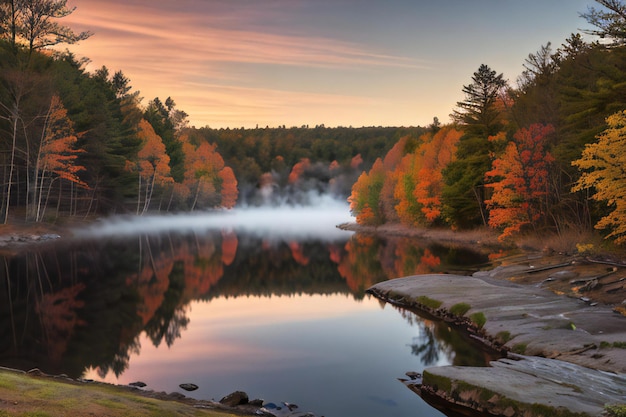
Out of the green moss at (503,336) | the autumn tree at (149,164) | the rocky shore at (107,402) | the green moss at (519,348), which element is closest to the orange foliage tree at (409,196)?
the autumn tree at (149,164)

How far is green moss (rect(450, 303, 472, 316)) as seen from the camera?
26.2 m

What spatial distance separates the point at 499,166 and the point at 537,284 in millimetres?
24761

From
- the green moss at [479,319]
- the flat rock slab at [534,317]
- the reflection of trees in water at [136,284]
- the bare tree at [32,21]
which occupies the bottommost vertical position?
the reflection of trees in water at [136,284]

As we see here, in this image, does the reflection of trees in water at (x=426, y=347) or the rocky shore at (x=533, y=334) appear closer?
the rocky shore at (x=533, y=334)

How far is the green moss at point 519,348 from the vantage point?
783 inches

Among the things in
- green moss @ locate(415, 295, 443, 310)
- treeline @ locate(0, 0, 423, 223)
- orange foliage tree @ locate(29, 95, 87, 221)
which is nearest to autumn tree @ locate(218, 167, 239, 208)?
treeline @ locate(0, 0, 423, 223)

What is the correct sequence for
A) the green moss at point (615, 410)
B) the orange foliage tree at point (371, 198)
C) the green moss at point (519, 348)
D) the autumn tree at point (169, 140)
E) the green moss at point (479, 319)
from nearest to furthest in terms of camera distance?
the green moss at point (615, 410) < the green moss at point (519, 348) < the green moss at point (479, 319) < the orange foliage tree at point (371, 198) < the autumn tree at point (169, 140)

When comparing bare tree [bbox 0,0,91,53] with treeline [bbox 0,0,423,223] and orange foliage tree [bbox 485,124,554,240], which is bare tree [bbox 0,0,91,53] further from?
orange foliage tree [bbox 485,124,554,240]

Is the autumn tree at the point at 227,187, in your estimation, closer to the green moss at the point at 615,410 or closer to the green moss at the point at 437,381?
the green moss at the point at 437,381

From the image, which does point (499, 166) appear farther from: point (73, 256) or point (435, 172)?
point (73, 256)

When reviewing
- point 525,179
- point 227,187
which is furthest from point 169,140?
point 525,179

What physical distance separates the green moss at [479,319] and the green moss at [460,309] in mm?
1037

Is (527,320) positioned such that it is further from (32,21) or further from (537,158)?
(32,21)

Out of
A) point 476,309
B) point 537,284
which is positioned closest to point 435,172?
point 537,284
